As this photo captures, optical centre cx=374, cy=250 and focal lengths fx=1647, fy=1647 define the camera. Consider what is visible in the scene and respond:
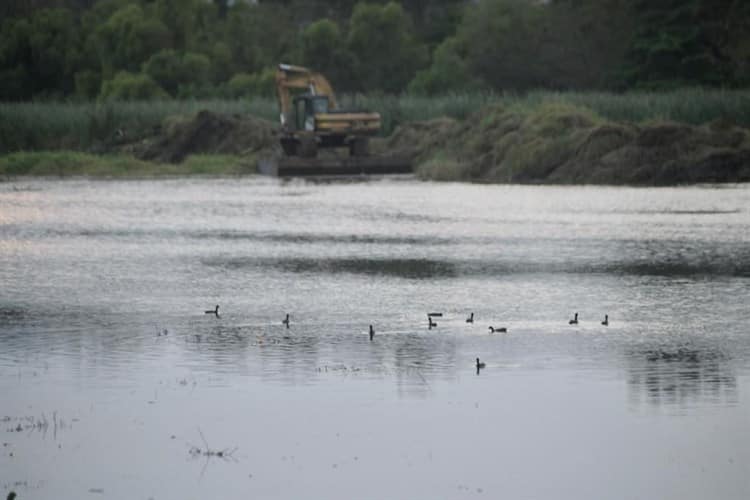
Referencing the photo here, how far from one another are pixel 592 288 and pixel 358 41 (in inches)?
3451

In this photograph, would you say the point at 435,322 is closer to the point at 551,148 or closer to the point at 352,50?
the point at 551,148

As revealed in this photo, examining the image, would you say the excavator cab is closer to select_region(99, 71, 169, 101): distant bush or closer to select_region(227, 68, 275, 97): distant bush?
select_region(99, 71, 169, 101): distant bush

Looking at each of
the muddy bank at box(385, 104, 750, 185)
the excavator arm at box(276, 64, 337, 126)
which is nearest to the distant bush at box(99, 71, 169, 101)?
the excavator arm at box(276, 64, 337, 126)

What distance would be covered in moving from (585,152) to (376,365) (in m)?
35.8

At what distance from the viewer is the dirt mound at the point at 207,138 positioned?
63375 mm

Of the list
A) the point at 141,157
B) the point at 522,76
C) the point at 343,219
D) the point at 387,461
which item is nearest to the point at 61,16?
the point at 522,76

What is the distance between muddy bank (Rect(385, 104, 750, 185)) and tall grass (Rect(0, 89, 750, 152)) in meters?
9.98

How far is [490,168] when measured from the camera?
52.8 meters

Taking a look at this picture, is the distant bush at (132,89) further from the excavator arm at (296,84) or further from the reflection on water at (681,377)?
the reflection on water at (681,377)

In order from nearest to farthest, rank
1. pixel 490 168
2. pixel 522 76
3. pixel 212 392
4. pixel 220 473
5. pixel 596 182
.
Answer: pixel 220 473 → pixel 212 392 → pixel 596 182 → pixel 490 168 → pixel 522 76

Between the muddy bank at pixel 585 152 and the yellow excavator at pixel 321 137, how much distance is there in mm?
2034

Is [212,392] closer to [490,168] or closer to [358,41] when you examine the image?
[490,168]

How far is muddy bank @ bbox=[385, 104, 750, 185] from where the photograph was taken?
47125 mm

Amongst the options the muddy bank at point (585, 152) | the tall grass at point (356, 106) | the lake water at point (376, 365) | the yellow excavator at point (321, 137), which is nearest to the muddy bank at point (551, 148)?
the muddy bank at point (585, 152)
